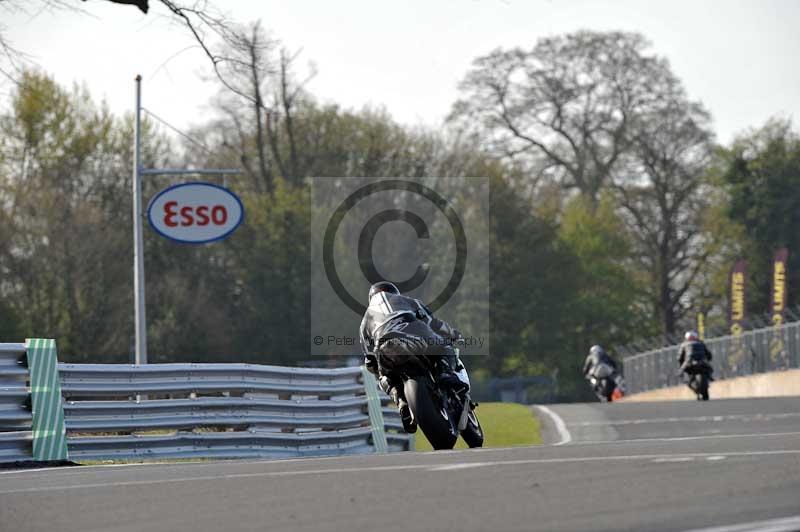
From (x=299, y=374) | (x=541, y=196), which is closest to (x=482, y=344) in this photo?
(x=541, y=196)

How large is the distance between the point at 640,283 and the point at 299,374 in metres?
48.2

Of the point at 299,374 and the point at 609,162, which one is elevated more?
the point at 609,162

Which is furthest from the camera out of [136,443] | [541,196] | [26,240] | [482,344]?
[541,196]

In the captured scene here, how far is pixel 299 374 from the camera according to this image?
55.7 ft

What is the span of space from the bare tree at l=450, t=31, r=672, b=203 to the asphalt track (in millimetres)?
46368

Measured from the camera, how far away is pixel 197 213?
2494 centimetres

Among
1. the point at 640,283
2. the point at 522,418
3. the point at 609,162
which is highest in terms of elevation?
the point at 609,162

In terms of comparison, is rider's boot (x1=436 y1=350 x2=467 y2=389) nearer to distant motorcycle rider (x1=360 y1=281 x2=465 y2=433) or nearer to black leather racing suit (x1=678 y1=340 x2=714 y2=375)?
distant motorcycle rider (x1=360 y1=281 x2=465 y2=433)

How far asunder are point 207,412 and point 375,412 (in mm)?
2676

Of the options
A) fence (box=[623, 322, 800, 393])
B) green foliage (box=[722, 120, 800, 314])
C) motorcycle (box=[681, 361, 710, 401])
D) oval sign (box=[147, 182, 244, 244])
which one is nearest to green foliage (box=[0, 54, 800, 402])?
green foliage (box=[722, 120, 800, 314])

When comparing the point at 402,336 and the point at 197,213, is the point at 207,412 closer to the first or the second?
the point at 402,336

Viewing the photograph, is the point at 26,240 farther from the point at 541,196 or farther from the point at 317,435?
the point at 317,435

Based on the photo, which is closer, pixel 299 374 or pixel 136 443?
Result: pixel 136 443

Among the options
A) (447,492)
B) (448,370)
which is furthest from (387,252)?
(447,492)
